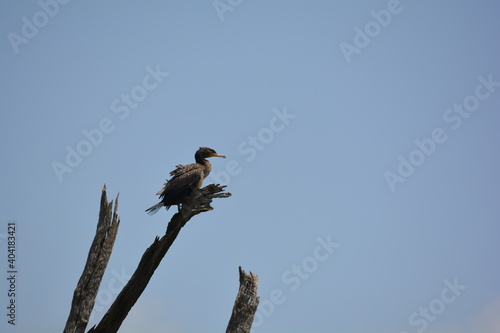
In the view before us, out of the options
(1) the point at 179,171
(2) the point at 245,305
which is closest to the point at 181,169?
(1) the point at 179,171

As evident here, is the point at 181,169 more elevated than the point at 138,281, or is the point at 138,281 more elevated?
the point at 181,169

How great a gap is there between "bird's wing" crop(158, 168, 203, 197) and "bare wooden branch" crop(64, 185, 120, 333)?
76.3 inches

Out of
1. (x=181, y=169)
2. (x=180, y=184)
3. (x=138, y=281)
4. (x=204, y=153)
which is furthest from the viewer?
(x=204, y=153)

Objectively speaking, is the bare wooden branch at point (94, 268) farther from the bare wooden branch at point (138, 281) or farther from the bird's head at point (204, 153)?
the bird's head at point (204, 153)

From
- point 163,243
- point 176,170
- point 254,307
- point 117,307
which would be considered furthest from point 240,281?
point 176,170

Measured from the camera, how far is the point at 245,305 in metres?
8.88

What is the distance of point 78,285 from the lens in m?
9.25

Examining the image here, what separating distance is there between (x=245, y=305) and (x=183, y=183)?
3.22m

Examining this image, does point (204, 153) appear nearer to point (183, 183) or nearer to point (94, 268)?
point (183, 183)

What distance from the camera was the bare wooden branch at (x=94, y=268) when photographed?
912 centimetres

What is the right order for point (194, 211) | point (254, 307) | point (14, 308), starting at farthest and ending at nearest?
point (14, 308) < point (194, 211) < point (254, 307)

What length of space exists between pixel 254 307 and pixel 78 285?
2699mm

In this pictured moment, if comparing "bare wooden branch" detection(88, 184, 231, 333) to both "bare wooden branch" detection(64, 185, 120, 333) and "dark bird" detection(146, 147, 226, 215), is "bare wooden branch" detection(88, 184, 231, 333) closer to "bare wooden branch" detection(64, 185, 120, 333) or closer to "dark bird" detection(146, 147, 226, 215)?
"bare wooden branch" detection(64, 185, 120, 333)

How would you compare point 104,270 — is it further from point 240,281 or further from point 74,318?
point 240,281
